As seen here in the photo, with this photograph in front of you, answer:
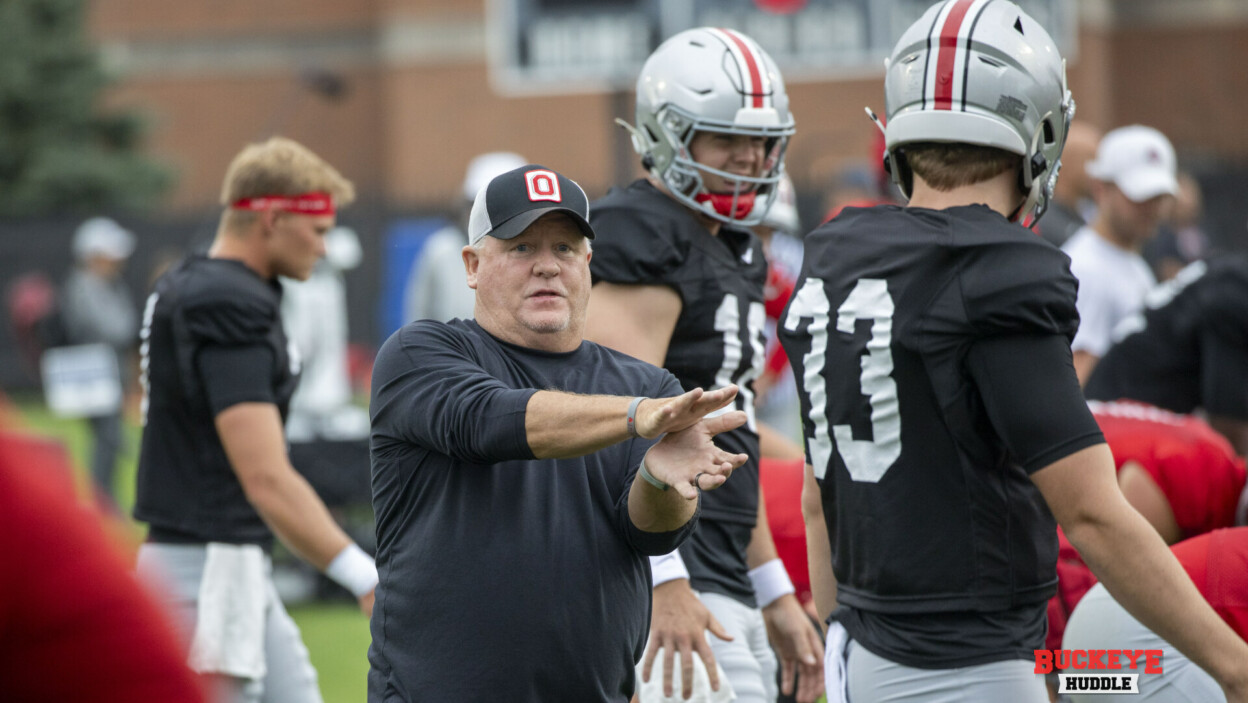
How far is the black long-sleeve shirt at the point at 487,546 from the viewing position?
8.53ft

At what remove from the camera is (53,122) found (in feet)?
92.4

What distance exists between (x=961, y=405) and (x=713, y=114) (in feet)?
4.81

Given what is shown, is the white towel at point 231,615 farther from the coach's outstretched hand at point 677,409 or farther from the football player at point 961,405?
the coach's outstretched hand at point 677,409

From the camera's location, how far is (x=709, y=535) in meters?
3.67

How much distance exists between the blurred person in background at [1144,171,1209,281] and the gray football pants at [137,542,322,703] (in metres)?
7.34

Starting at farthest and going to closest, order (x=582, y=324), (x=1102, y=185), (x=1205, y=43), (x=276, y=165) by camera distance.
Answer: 1. (x=1205, y=43)
2. (x=1102, y=185)
3. (x=276, y=165)
4. (x=582, y=324)

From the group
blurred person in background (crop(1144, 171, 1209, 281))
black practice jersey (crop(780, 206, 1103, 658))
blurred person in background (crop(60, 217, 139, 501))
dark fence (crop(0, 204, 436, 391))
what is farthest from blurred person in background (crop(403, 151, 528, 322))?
dark fence (crop(0, 204, 436, 391))

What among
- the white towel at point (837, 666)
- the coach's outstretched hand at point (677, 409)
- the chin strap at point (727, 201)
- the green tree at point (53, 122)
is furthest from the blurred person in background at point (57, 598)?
the green tree at point (53, 122)

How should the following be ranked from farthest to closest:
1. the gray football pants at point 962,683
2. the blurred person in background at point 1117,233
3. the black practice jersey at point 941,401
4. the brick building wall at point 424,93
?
the brick building wall at point 424,93 < the blurred person in background at point 1117,233 < the gray football pants at point 962,683 < the black practice jersey at point 941,401

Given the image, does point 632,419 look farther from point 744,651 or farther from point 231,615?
point 231,615

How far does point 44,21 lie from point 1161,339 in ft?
90.1

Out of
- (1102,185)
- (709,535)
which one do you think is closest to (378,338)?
(1102,185)

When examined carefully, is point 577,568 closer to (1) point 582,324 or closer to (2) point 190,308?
(1) point 582,324

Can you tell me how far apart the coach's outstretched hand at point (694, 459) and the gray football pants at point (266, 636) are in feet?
7.05
